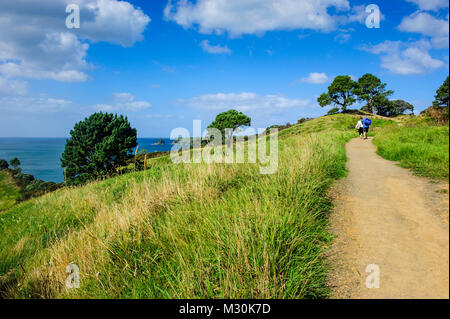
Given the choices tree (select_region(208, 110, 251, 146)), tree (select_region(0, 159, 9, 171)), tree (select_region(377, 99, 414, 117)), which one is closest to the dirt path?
tree (select_region(208, 110, 251, 146))

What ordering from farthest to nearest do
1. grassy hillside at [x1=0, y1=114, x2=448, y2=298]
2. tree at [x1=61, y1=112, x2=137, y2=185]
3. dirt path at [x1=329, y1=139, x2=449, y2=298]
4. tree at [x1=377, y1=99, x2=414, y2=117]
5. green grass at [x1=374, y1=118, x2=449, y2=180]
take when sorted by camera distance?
tree at [x1=377, y1=99, x2=414, y2=117] < tree at [x1=61, y1=112, x2=137, y2=185] < grassy hillside at [x1=0, y1=114, x2=448, y2=298] < green grass at [x1=374, y1=118, x2=449, y2=180] < dirt path at [x1=329, y1=139, x2=449, y2=298]

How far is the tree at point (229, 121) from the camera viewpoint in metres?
54.7

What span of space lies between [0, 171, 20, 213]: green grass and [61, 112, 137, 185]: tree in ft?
76.1

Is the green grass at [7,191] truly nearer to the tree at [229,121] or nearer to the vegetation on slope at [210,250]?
the tree at [229,121]

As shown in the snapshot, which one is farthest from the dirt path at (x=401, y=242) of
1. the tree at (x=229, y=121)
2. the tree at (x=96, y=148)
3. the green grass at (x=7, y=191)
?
the green grass at (x=7, y=191)

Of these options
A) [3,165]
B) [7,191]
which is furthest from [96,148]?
[3,165]

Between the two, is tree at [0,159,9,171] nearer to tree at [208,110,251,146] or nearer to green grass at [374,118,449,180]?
tree at [208,110,251,146]

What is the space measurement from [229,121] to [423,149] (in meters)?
54.0

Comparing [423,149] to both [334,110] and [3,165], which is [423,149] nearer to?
[334,110]

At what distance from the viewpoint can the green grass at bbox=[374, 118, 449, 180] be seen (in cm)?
117

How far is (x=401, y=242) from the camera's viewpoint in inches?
52.4
